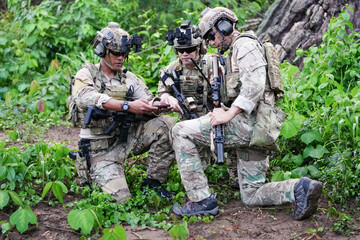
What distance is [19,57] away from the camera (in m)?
9.66

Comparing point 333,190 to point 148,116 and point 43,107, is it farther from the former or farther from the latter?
point 43,107

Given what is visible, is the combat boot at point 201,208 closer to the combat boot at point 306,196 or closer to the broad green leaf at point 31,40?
the combat boot at point 306,196

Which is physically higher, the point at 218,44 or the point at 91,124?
the point at 218,44

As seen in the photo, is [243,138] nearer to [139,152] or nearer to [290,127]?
[290,127]

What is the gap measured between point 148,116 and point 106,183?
0.95 meters

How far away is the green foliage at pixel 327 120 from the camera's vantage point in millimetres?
4930

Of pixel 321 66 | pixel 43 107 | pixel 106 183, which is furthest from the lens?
pixel 43 107

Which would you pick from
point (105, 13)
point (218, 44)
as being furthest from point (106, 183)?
point (105, 13)

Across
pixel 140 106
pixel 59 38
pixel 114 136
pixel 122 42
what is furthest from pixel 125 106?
pixel 59 38

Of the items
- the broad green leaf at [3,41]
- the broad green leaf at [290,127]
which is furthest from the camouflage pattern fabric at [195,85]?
the broad green leaf at [3,41]

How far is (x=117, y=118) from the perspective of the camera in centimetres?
543

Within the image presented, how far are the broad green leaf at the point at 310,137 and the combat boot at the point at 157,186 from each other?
158 centimetres

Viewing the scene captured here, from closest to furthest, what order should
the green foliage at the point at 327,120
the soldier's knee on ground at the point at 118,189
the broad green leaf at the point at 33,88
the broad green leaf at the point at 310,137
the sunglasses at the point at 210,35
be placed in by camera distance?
the sunglasses at the point at 210,35
the green foliage at the point at 327,120
the soldier's knee on ground at the point at 118,189
the broad green leaf at the point at 310,137
the broad green leaf at the point at 33,88

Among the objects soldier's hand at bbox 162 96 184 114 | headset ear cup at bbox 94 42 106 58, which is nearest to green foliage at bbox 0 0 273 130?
headset ear cup at bbox 94 42 106 58
